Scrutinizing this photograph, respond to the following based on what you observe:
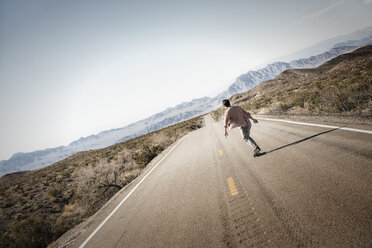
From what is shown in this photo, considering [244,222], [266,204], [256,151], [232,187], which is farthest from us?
[256,151]

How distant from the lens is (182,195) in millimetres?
4426

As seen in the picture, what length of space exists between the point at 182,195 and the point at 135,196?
7.13 feet

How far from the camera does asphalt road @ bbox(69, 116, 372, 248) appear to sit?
2145 mm

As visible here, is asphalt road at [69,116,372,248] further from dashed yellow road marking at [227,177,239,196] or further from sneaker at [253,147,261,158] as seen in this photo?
sneaker at [253,147,261,158]

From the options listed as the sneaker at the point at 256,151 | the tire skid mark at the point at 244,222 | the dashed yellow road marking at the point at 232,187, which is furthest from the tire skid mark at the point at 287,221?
the sneaker at the point at 256,151

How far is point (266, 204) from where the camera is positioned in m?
2.88

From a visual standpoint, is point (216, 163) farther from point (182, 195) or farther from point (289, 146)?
point (289, 146)

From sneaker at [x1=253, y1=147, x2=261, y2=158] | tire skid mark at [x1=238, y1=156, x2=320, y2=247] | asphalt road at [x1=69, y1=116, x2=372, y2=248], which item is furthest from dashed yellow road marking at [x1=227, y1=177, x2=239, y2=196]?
sneaker at [x1=253, y1=147, x2=261, y2=158]

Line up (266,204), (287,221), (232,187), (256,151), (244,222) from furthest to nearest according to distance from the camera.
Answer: (256,151)
(232,187)
(266,204)
(244,222)
(287,221)

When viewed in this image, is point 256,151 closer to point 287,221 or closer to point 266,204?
point 266,204

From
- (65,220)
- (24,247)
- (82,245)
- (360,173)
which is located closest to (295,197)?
(360,173)

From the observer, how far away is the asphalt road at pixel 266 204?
7.04 feet

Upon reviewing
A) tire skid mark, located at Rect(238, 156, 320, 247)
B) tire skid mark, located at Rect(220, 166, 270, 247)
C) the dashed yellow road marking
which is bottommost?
tire skid mark, located at Rect(238, 156, 320, 247)

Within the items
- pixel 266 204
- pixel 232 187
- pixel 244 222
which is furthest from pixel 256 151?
pixel 244 222
